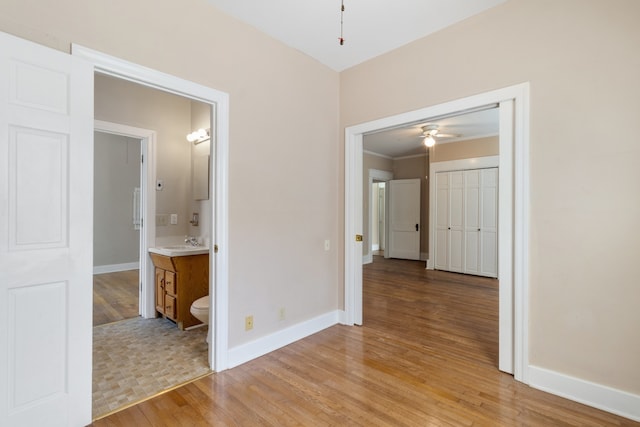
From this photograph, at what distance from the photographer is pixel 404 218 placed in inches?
304

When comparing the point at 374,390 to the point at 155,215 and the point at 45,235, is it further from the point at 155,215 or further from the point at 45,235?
the point at 155,215

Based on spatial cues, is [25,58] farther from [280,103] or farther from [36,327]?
[280,103]

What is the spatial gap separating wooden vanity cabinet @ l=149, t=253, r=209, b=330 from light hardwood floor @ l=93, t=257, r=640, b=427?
1.10 m

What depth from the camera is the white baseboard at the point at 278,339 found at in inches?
94.8

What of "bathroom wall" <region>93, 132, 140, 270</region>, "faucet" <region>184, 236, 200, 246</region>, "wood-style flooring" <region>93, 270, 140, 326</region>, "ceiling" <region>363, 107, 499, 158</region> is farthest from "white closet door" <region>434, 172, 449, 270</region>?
"bathroom wall" <region>93, 132, 140, 270</region>

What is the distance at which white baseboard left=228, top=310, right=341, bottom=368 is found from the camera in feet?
7.90

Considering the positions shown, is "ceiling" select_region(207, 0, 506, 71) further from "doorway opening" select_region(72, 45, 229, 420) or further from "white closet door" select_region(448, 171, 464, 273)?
"white closet door" select_region(448, 171, 464, 273)

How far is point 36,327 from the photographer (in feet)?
4.94

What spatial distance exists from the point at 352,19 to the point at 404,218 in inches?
231

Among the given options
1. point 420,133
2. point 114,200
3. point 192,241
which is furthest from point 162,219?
A: point 420,133

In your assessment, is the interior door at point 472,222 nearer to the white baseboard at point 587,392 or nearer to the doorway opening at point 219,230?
the white baseboard at point 587,392

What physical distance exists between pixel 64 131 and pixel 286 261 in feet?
5.96

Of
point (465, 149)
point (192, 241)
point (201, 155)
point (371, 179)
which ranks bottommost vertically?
point (192, 241)

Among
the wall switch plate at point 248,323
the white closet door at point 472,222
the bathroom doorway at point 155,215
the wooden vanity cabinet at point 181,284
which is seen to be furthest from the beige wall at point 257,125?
the white closet door at point 472,222
